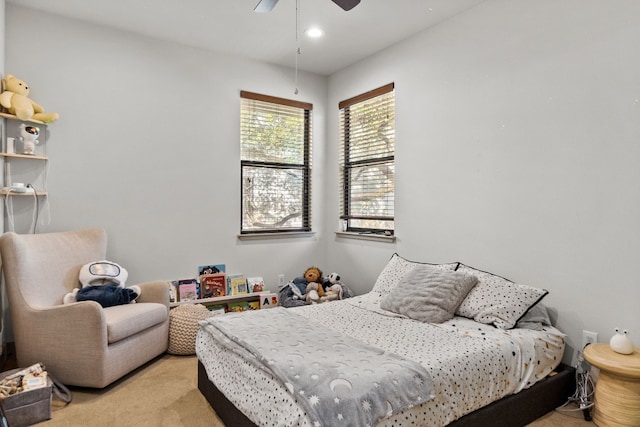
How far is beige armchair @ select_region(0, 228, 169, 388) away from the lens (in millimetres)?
2363

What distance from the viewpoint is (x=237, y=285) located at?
3822 millimetres

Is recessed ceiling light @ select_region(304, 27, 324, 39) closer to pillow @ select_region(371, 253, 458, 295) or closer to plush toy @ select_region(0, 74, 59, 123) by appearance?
pillow @ select_region(371, 253, 458, 295)

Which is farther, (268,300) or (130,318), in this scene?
(268,300)

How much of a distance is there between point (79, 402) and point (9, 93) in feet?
7.23

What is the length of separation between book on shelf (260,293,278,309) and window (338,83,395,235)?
112 cm

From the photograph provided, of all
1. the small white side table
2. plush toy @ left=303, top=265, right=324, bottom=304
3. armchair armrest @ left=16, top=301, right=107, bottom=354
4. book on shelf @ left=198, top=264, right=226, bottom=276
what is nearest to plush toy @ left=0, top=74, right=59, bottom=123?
armchair armrest @ left=16, top=301, right=107, bottom=354

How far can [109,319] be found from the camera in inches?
98.3

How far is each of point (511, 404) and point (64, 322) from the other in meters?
2.64

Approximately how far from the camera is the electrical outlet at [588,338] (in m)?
2.26

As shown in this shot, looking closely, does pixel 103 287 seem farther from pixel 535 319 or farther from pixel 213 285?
pixel 535 319

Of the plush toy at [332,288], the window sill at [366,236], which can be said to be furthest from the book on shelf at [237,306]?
the window sill at [366,236]

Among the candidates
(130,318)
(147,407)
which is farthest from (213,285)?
(147,407)

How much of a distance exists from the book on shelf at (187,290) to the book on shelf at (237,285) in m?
0.34

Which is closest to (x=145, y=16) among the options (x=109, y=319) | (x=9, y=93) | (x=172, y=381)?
(x=9, y=93)
